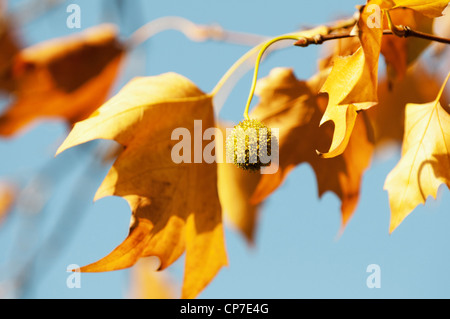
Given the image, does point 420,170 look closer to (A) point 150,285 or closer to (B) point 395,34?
(B) point 395,34

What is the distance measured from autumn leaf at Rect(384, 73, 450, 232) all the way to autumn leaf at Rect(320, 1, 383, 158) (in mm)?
183

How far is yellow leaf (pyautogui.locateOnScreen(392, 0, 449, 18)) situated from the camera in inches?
27.2

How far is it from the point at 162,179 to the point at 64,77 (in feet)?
2.31

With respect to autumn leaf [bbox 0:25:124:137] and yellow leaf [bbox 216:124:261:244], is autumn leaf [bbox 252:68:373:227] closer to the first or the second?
yellow leaf [bbox 216:124:261:244]

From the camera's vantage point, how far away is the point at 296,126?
94 centimetres

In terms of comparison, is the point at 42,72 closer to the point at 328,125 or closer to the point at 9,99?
the point at 9,99

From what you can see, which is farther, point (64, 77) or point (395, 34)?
point (64, 77)

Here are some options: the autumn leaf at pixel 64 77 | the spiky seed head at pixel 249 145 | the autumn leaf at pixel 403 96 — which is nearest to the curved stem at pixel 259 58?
the spiky seed head at pixel 249 145

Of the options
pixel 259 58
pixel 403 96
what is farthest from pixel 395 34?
pixel 403 96

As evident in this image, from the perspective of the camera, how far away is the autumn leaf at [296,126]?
93cm

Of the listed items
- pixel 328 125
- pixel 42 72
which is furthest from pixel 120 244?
pixel 42 72

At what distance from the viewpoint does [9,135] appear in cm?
130

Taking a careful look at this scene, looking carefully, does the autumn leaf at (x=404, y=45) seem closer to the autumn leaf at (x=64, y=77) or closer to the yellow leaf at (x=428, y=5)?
the yellow leaf at (x=428, y=5)
